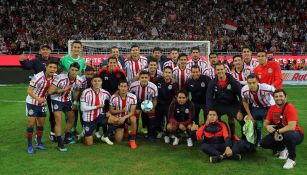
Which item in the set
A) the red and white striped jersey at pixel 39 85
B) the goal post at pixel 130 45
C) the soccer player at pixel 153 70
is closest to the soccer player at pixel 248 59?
the soccer player at pixel 153 70

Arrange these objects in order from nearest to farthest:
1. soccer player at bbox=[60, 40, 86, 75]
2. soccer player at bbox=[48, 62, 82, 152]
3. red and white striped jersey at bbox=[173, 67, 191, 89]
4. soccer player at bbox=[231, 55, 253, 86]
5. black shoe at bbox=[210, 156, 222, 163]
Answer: black shoe at bbox=[210, 156, 222, 163], soccer player at bbox=[48, 62, 82, 152], soccer player at bbox=[60, 40, 86, 75], soccer player at bbox=[231, 55, 253, 86], red and white striped jersey at bbox=[173, 67, 191, 89]

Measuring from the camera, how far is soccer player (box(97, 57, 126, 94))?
745 centimetres

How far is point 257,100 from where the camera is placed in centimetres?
661

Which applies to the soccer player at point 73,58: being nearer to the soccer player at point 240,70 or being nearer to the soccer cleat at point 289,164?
the soccer player at point 240,70

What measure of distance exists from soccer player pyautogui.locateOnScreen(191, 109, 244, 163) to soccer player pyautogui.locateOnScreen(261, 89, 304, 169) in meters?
0.46

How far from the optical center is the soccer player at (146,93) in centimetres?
729

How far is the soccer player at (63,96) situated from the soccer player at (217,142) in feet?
7.55

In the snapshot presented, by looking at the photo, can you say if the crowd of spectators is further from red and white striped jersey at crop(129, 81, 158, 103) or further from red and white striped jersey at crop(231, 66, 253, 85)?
red and white striped jersey at crop(129, 81, 158, 103)

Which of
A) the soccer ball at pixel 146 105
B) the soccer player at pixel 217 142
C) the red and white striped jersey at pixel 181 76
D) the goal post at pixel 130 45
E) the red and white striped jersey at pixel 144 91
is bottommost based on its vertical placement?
the soccer player at pixel 217 142

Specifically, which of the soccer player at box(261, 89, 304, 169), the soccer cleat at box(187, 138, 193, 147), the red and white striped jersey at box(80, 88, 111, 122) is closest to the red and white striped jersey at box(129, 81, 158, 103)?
the red and white striped jersey at box(80, 88, 111, 122)

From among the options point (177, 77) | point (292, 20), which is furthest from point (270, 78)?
point (292, 20)

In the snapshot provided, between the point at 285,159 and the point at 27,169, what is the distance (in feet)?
12.4

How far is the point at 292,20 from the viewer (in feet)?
84.4

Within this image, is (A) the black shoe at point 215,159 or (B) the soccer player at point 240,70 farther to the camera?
(B) the soccer player at point 240,70
